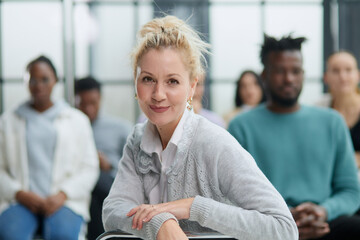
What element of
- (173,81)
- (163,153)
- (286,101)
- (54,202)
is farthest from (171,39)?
(54,202)

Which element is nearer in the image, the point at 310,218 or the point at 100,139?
the point at 310,218

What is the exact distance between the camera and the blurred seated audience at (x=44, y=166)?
2666mm

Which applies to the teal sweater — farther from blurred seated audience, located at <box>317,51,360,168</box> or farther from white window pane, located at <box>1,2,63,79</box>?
white window pane, located at <box>1,2,63,79</box>

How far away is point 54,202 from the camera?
2707mm

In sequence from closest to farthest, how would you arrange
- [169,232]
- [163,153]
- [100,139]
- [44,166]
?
[169,232] < [163,153] < [44,166] < [100,139]

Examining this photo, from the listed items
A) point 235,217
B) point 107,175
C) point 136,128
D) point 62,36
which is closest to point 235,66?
point 62,36

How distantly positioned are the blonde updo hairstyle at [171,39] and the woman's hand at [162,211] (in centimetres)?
36

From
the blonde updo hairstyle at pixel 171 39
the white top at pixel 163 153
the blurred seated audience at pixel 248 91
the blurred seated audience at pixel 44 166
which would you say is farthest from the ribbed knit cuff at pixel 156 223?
the blurred seated audience at pixel 248 91

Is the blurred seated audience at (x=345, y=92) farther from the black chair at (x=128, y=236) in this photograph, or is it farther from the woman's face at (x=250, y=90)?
the black chair at (x=128, y=236)

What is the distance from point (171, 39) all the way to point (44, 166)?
5.60 feet

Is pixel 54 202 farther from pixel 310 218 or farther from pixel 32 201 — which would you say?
pixel 310 218

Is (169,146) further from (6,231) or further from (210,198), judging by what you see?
(6,231)

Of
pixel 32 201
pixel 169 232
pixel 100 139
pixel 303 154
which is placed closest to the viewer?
pixel 169 232

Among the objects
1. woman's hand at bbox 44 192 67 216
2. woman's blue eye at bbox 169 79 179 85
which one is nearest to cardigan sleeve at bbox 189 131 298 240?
woman's blue eye at bbox 169 79 179 85
